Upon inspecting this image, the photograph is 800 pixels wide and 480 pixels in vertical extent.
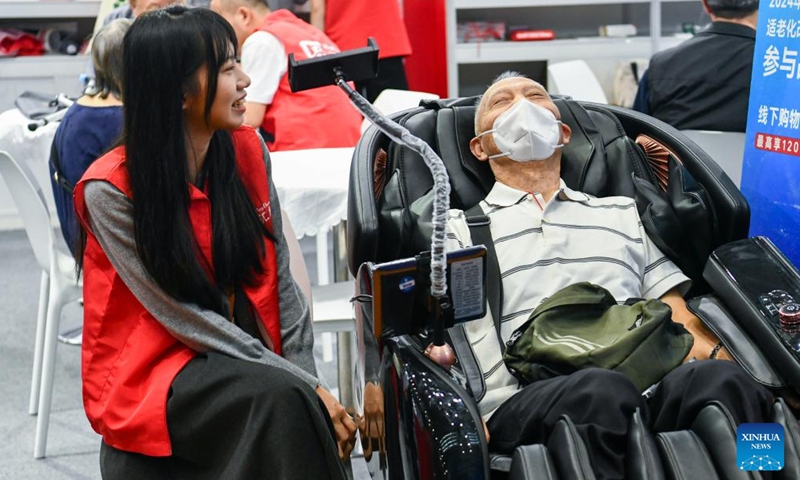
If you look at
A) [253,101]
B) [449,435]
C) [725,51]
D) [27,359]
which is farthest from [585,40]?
[449,435]

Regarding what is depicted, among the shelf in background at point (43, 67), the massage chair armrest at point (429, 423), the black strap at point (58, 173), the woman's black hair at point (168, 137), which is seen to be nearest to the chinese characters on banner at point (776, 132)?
the massage chair armrest at point (429, 423)

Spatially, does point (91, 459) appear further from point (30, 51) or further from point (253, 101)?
point (30, 51)

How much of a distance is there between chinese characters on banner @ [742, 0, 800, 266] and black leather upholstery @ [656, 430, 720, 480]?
99cm

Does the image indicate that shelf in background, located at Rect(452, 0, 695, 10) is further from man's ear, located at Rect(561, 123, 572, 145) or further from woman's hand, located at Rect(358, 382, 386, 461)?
woman's hand, located at Rect(358, 382, 386, 461)

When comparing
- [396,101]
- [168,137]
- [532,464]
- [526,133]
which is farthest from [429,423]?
[396,101]

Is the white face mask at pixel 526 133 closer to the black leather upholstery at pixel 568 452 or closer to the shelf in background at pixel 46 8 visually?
the black leather upholstery at pixel 568 452

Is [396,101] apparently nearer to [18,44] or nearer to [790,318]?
[790,318]

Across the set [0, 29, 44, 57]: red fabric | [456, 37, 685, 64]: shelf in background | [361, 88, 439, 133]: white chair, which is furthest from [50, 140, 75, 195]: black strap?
[456, 37, 685, 64]: shelf in background

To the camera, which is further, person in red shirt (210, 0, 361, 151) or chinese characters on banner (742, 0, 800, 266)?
person in red shirt (210, 0, 361, 151)

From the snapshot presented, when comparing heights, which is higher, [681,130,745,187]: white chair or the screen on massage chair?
the screen on massage chair

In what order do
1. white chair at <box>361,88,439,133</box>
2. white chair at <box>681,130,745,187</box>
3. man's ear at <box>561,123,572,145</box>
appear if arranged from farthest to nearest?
white chair at <box>361,88,439,133</box>, white chair at <box>681,130,745,187</box>, man's ear at <box>561,123,572,145</box>

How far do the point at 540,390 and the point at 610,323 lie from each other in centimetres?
26

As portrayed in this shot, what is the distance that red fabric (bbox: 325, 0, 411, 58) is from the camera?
4.29m

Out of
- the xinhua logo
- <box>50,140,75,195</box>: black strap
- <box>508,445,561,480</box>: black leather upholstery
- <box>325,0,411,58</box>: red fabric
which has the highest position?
<box>325,0,411,58</box>: red fabric
